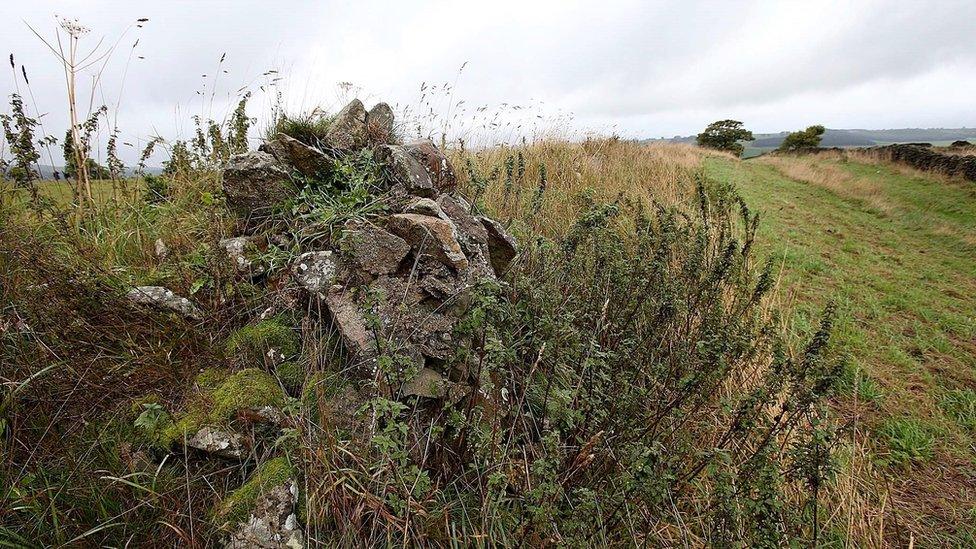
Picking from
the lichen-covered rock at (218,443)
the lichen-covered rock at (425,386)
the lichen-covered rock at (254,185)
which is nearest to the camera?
the lichen-covered rock at (218,443)

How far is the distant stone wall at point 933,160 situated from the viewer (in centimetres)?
1345

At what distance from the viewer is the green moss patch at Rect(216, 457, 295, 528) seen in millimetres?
1655

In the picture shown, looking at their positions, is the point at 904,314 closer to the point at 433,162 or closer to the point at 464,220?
the point at 464,220

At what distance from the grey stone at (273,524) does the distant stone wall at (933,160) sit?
770 inches

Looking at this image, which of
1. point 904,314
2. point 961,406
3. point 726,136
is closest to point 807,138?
point 726,136

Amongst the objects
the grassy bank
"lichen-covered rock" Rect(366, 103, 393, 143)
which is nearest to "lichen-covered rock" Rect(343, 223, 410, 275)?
the grassy bank

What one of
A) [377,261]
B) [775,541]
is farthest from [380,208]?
[775,541]

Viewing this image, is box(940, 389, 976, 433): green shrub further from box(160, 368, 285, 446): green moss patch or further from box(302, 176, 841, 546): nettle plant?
box(160, 368, 285, 446): green moss patch

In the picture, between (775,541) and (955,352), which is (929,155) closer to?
(955,352)

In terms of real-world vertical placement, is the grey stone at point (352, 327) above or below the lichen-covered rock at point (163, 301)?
below

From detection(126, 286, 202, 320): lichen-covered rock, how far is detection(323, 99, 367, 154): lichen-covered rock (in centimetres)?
158

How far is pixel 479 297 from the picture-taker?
6.34 feet

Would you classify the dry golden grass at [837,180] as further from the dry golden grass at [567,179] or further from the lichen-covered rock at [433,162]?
the lichen-covered rock at [433,162]

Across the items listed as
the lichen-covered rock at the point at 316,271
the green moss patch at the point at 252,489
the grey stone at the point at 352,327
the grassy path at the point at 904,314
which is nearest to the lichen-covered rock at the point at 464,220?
the lichen-covered rock at the point at 316,271
